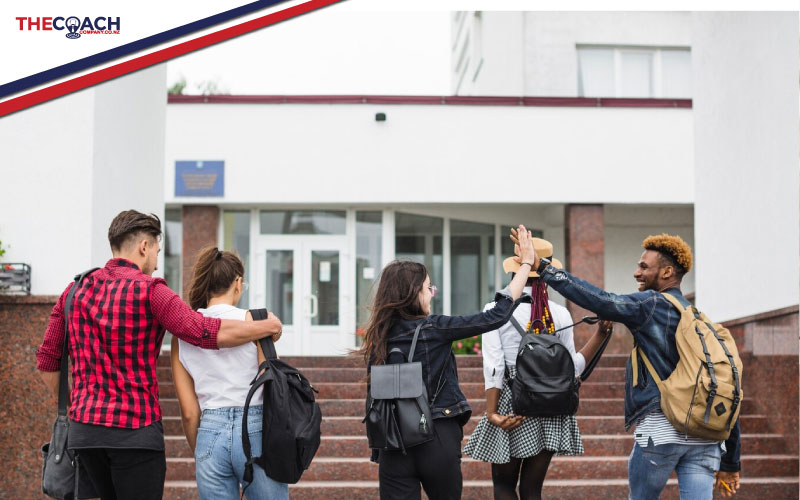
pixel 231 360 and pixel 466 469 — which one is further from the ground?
pixel 231 360

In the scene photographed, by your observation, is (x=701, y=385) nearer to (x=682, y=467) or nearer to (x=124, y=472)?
(x=682, y=467)

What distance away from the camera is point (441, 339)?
13.3 ft

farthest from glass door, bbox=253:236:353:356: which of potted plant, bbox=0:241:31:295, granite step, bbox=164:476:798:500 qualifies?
potted plant, bbox=0:241:31:295

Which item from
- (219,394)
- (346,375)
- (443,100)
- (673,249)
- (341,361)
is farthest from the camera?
(443,100)

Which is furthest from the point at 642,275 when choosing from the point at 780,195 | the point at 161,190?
the point at 161,190

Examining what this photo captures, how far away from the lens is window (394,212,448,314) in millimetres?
16547

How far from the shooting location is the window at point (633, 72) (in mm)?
18328

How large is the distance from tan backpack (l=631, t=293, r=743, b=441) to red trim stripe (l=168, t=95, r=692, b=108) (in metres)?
12.1

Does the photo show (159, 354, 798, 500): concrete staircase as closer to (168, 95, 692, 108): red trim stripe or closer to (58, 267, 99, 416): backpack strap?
(58, 267, 99, 416): backpack strap

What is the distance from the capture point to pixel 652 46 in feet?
60.5

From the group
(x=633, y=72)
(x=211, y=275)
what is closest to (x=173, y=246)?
(x=633, y=72)

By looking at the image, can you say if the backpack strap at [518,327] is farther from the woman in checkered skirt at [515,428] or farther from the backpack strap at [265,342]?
the backpack strap at [265,342]

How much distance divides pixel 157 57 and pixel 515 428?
465 centimetres

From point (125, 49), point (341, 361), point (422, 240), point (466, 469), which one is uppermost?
point (125, 49)
